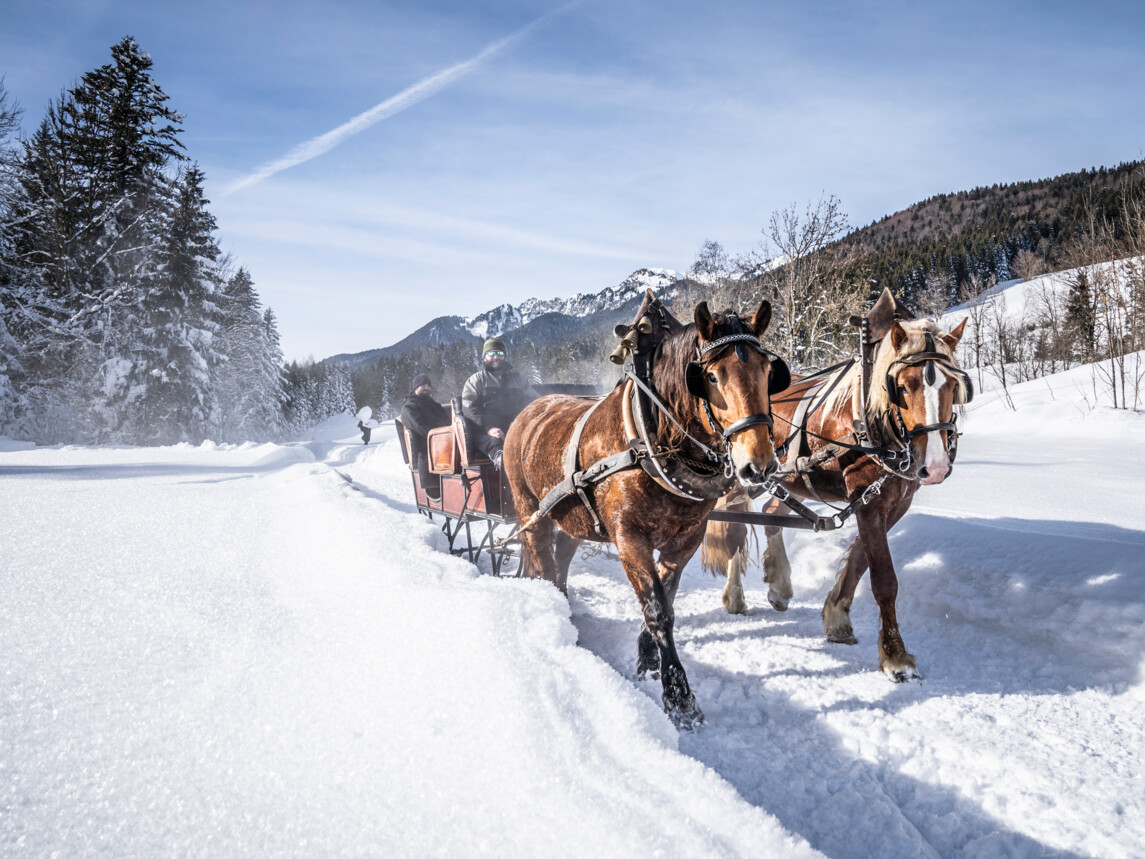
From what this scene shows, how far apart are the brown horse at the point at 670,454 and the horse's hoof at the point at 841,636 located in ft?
4.39

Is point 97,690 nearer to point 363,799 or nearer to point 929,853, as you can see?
point 363,799

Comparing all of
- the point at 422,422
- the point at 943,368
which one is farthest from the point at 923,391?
the point at 422,422

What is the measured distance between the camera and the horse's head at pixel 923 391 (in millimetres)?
2838

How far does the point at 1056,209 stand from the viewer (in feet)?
300

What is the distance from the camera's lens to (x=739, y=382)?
2158mm

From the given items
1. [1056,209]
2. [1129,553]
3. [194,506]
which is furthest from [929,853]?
[1056,209]

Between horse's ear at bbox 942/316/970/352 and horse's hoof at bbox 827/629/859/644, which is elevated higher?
horse's ear at bbox 942/316/970/352

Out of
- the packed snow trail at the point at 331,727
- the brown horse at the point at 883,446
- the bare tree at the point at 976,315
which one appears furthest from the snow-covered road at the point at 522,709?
the bare tree at the point at 976,315

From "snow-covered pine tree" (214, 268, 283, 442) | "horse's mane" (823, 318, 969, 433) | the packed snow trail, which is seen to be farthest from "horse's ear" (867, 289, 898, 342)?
Result: "snow-covered pine tree" (214, 268, 283, 442)

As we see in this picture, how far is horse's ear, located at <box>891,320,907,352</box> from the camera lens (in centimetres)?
301

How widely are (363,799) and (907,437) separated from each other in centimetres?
295

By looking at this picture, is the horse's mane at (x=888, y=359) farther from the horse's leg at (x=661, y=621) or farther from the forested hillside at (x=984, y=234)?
the forested hillside at (x=984, y=234)

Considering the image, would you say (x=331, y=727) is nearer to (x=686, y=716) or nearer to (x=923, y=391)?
(x=686, y=716)

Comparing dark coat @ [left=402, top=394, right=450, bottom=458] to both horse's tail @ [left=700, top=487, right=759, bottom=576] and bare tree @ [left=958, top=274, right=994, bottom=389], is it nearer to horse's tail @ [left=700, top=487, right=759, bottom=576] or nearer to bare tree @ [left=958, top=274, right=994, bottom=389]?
horse's tail @ [left=700, top=487, right=759, bottom=576]
